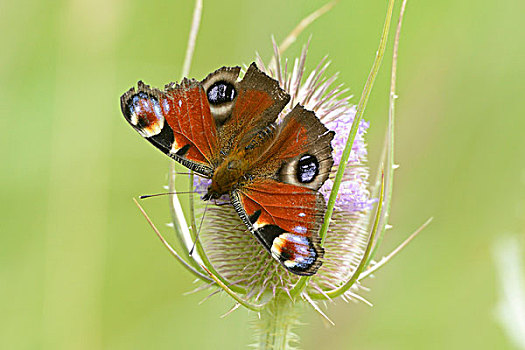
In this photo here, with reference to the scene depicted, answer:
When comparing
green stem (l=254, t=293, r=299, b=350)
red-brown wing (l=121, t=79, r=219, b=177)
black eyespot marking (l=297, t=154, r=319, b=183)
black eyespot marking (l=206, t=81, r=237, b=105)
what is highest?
black eyespot marking (l=206, t=81, r=237, b=105)

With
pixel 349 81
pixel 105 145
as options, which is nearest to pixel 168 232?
pixel 105 145

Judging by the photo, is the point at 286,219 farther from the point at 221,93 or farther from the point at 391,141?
the point at 221,93

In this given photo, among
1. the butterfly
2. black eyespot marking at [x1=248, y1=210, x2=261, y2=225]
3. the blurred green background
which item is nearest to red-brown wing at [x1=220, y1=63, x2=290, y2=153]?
the butterfly

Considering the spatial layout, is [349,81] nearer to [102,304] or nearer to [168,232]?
[168,232]

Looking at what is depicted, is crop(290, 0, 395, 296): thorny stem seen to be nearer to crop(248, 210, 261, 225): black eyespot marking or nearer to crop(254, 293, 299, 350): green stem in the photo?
crop(248, 210, 261, 225): black eyespot marking

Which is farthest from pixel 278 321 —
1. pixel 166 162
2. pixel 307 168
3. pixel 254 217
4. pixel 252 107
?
pixel 166 162
